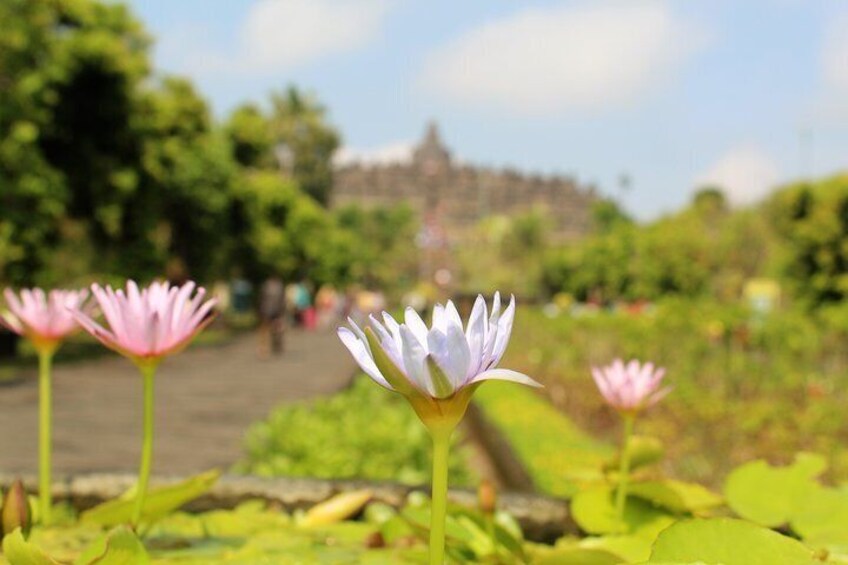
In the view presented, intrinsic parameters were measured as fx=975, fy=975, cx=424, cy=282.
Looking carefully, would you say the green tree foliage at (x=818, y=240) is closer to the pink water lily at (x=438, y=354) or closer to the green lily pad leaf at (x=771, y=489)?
the green lily pad leaf at (x=771, y=489)

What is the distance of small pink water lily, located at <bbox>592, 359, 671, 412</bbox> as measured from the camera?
1.23 meters

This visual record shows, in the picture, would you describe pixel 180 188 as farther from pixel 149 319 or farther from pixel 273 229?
pixel 149 319

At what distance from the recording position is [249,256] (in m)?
32.0

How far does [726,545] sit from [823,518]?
54cm

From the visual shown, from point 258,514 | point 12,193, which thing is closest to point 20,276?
point 12,193

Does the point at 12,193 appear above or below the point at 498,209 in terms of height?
below

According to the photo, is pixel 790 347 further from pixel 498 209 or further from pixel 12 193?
pixel 498 209

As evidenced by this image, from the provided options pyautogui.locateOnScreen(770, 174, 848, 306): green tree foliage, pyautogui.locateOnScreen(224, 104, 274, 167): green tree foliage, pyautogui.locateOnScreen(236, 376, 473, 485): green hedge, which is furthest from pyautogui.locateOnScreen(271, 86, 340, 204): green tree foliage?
pyautogui.locateOnScreen(236, 376, 473, 485): green hedge

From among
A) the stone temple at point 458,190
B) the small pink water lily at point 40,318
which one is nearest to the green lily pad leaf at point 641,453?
the small pink water lily at point 40,318

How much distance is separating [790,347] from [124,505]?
38.5 feet

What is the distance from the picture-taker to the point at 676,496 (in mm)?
1288

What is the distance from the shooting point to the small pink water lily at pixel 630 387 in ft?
4.03

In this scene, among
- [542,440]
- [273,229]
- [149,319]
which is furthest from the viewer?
[273,229]

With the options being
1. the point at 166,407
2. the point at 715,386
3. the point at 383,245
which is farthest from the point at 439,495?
the point at 383,245
